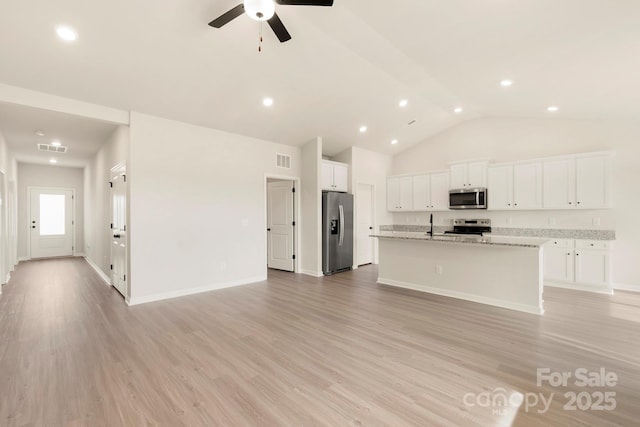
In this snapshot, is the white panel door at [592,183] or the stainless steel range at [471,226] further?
the stainless steel range at [471,226]

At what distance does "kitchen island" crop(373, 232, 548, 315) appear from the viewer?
378 cm

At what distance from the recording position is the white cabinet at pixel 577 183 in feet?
15.7

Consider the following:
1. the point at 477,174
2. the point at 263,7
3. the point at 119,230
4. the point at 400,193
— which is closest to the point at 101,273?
the point at 119,230

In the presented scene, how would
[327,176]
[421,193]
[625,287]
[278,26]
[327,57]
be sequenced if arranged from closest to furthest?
[278,26], [327,57], [625,287], [327,176], [421,193]

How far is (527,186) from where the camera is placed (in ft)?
18.1

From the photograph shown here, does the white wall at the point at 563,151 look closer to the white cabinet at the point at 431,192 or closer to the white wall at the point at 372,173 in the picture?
the white cabinet at the point at 431,192

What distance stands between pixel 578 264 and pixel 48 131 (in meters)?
9.33

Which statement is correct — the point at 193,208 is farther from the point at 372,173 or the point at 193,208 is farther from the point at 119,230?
the point at 372,173

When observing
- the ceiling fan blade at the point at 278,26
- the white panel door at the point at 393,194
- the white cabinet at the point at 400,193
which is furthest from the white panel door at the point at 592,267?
the ceiling fan blade at the point at 278,26

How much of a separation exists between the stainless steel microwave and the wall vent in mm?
3654

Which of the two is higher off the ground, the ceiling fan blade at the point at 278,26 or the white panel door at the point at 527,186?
the ceiling fan blade at the point at 278,26

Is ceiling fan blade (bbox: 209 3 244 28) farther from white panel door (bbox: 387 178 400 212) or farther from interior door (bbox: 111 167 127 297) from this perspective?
white panel door (bbox: 387 178 400 212)

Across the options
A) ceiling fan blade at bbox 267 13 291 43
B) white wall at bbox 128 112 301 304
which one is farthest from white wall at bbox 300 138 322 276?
ceiling fan blade at bbox 267 13 291 43

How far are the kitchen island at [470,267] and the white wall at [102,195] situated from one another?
4.68 m
